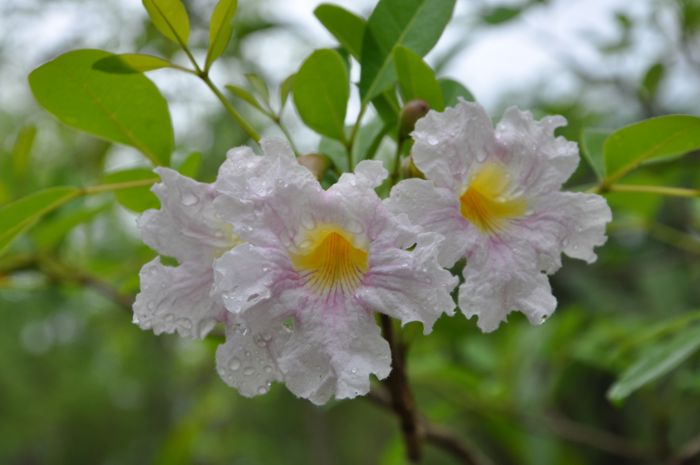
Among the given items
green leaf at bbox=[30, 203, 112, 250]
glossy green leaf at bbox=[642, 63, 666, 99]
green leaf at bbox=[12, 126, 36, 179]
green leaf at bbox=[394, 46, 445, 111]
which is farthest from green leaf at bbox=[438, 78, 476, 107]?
glossy green leaf at bbox=[642, 63, 666, 99]

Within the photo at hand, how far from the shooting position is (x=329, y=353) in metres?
0.69

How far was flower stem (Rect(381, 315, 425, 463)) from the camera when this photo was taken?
93cm

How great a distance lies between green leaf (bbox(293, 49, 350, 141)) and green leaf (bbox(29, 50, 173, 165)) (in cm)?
19

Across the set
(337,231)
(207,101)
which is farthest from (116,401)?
(337,231)

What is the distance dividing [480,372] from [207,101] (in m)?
1.60

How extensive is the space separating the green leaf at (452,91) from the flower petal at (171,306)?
0.40 m

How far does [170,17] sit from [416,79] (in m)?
0.30

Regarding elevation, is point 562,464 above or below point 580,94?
below

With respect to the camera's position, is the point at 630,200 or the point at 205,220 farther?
the point at 630,200

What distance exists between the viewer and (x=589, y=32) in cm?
246

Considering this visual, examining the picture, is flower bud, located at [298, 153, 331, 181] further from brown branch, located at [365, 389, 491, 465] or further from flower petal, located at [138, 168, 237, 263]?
brown branch, located at [365, 389, 491, 465]

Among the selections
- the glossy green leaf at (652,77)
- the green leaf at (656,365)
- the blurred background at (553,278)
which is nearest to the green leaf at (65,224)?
the blurred background at (553,278)

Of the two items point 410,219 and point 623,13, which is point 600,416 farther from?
point 410,219

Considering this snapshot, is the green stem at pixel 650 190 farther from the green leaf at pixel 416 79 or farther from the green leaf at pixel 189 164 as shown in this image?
the green leaf at pixel 189 164
